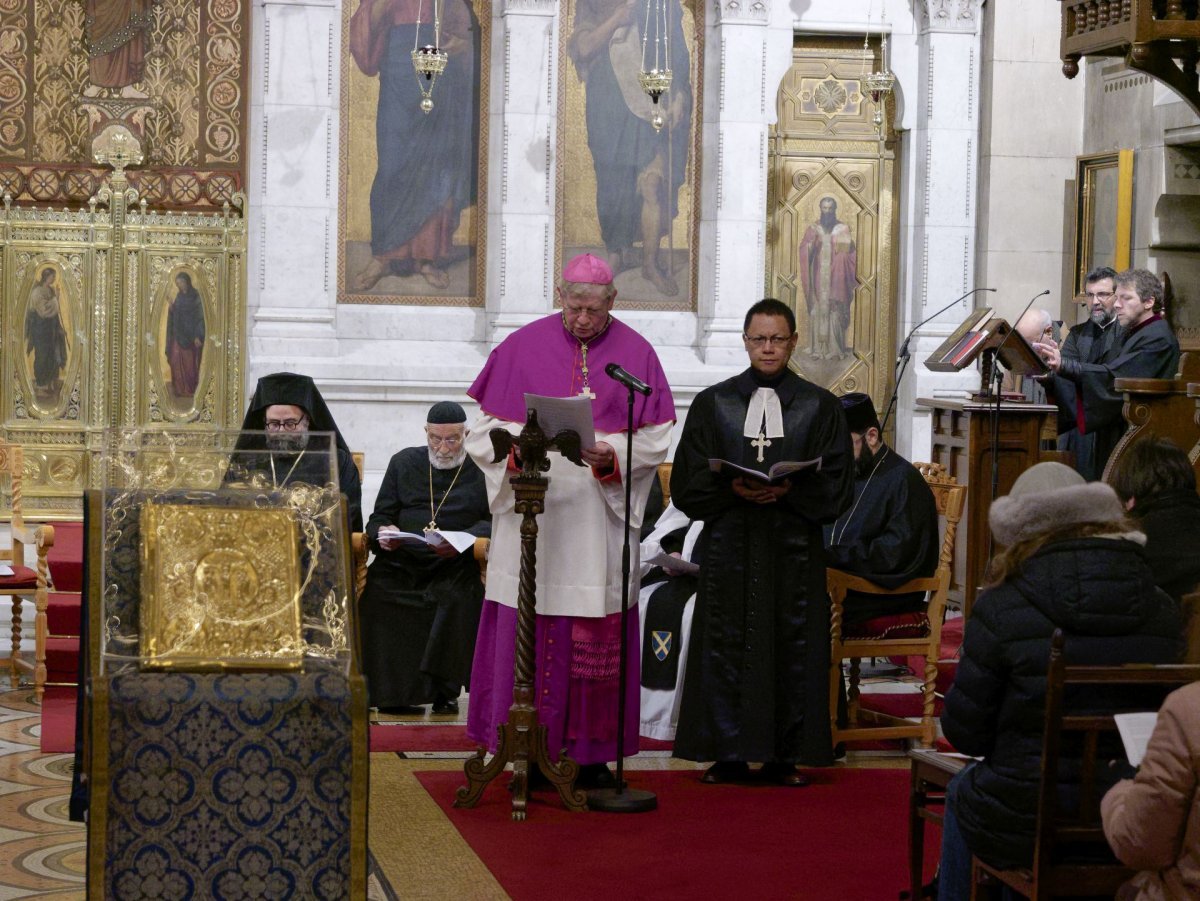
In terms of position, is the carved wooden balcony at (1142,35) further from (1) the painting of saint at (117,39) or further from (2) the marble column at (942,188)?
(1) the painting of saint at (117,39)

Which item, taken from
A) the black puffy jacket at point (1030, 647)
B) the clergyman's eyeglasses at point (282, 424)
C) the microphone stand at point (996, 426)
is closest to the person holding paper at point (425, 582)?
the clergyman's eyeglasses at point (282, 424)

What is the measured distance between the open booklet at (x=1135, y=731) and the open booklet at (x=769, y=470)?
2744 millimetres

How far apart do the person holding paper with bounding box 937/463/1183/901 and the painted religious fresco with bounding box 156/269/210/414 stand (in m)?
8.83

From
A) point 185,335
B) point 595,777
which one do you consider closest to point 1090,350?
point 595,777

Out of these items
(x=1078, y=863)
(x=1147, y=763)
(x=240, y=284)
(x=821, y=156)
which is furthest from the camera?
(x=821, y=156)

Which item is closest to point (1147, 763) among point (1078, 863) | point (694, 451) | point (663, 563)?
point (1078, 863)

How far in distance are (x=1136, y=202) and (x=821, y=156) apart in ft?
7.39

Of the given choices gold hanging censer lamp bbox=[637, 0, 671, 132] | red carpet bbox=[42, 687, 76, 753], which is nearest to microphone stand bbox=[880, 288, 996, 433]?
gold hanging censer lamp bbox=[637, 0, 671, 132]

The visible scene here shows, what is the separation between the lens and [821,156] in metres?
13.0

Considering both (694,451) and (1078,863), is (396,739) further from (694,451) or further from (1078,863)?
(1078,863)

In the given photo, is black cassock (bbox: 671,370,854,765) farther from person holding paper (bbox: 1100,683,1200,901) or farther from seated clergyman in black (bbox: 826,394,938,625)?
person holding paper (bbox: 1100,683,1200,901)

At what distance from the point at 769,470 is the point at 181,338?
6.54m

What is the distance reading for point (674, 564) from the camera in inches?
303

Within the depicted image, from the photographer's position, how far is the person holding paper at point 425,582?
812 centimetres
